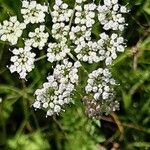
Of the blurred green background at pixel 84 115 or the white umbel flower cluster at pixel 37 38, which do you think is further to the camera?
the blurred green background at pixel 84 115

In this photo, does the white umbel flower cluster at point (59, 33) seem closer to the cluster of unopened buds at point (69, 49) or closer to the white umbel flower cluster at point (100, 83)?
the cluster of unopened buds at point (69, 49)

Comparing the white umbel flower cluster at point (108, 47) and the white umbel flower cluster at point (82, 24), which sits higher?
the white umbel flower cluster at point (82, 24)

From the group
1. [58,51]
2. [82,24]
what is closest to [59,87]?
[58,51]

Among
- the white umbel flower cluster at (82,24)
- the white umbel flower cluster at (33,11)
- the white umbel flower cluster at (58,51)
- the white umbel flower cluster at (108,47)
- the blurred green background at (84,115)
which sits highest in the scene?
the white umbel flower cluster at (33,11)

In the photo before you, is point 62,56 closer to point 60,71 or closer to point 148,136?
point 60,71

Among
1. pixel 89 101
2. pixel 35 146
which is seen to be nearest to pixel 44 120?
pixel 35 146

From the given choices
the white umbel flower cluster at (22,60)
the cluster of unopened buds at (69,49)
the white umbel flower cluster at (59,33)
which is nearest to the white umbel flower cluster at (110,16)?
the cluster of unopened buds at (69,49)

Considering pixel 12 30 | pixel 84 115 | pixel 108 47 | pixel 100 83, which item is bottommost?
pixel 84 115

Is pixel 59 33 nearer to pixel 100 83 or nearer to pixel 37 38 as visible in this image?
pixel 37 38
